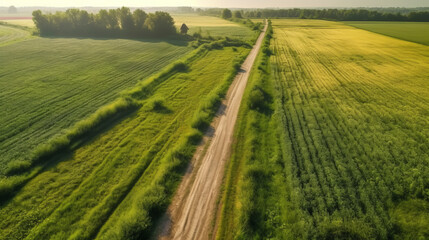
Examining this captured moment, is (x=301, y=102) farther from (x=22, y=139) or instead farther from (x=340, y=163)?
(x=22, y=139)

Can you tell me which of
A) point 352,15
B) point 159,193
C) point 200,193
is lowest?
point 200,193

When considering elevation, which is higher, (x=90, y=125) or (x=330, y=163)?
(x=90, y=125)

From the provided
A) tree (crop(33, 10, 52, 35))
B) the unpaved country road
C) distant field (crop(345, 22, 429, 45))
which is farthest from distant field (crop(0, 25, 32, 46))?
distant field (crop(345, 22, 429, 45))

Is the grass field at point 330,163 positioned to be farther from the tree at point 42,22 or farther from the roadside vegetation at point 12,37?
the tree at point 42,22

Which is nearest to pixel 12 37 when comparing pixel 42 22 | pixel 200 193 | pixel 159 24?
pixel 42 22

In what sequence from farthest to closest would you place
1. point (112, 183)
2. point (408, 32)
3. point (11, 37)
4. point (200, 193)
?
point (408, 32) → point (11, 37) → point (112, 183) → point (200, 193)

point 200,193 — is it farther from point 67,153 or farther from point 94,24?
point 94,24

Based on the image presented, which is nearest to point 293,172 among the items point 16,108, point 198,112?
point 198,112
